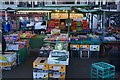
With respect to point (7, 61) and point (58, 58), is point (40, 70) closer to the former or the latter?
point (58, 58)

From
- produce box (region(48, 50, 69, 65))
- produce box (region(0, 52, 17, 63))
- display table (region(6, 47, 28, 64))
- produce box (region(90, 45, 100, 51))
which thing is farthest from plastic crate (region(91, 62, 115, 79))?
produce box (region(90, 45, 100, 51))

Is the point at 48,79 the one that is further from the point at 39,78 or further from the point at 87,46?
the point at 87,46

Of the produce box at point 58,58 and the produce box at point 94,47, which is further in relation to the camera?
the produce box at point 94,47

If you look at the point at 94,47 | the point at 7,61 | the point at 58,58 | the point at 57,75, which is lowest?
the point at 57,75

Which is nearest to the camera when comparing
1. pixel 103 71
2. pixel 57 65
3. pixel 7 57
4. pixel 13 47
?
pixel 103 71

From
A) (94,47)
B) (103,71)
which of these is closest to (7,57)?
(103,71)

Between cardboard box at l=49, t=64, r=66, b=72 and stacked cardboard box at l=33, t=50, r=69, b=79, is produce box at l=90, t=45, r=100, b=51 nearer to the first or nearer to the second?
stacked cardboard box at l=33, t=50, r=69, b=79

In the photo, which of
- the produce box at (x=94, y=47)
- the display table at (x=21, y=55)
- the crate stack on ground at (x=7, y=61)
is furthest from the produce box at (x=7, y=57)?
the produce box at (x=94, y=47)

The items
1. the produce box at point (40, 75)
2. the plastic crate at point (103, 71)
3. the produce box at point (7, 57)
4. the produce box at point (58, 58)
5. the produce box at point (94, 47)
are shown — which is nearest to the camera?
the plastic crate at point (103, 71)

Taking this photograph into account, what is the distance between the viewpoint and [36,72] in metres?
6.89

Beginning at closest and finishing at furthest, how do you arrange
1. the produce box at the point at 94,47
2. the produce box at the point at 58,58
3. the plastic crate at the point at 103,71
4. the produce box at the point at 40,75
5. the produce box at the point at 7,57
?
the plastic crate at the point at 103,71 < the produce box at the point at 58,58 < the produce box at the point at 40,75 < the produce box at the point at 7,57 < the produce box at the point at 94,47

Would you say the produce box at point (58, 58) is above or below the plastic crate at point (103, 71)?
above

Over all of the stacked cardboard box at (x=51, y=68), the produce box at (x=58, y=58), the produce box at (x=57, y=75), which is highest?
the produce box at (x=58, y=58)

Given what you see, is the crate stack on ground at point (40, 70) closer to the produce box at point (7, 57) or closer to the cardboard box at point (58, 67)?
the cardboard box at point (58, 67)
